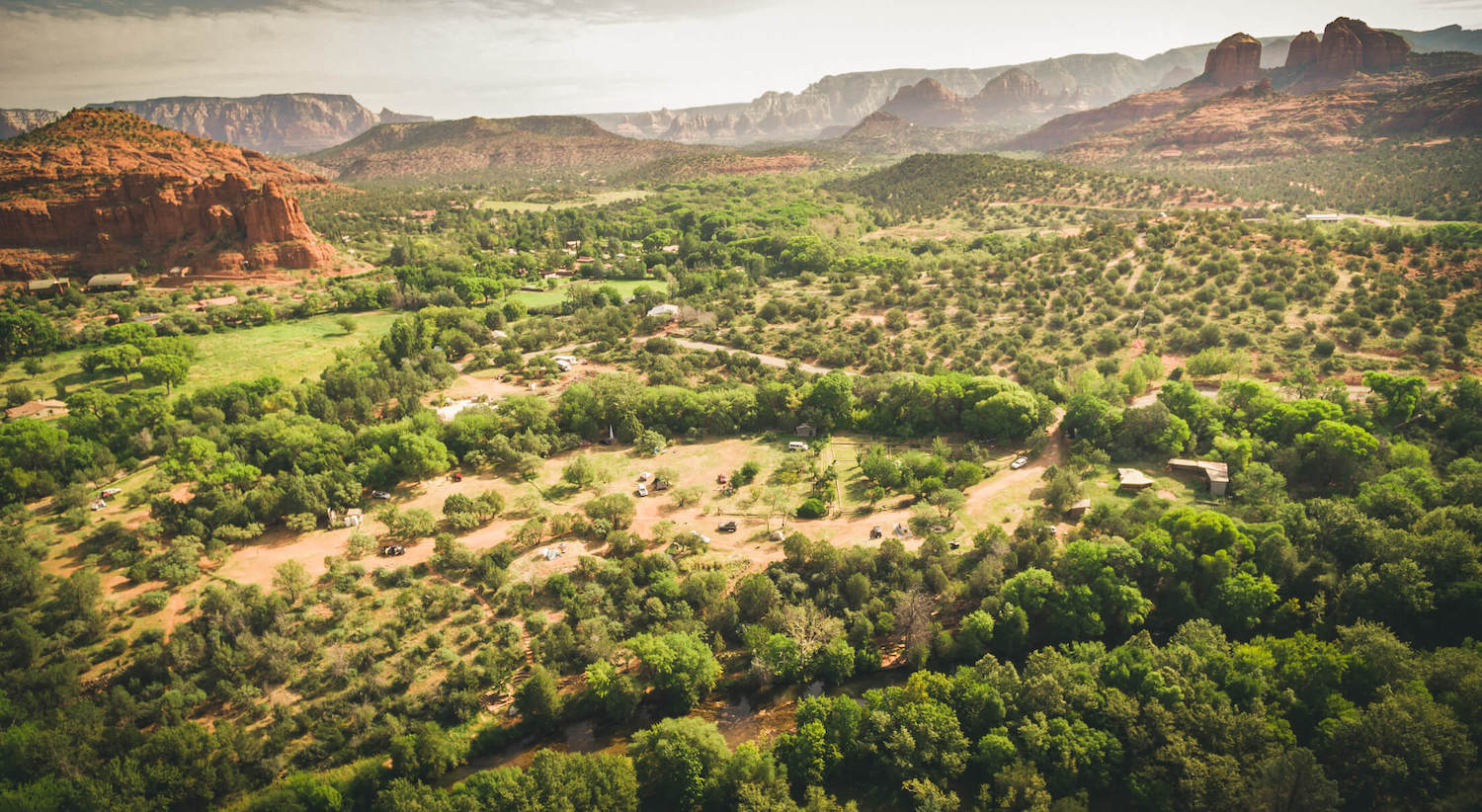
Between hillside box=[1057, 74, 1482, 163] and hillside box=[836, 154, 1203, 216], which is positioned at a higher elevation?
hillside box=[1057, 74, 1482, 163]

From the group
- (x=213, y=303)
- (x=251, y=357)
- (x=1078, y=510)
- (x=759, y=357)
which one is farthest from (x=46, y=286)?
(x=1078, y=510)

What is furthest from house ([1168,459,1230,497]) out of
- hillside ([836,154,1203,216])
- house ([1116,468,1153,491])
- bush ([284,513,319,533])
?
hillside ([836,154,1203,216])

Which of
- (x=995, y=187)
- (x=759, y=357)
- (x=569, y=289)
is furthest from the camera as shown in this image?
(x=995, y=187)

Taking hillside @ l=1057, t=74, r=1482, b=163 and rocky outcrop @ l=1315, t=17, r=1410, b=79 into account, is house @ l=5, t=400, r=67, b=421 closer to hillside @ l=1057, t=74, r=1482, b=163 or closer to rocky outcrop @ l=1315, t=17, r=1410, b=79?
hillside @ l=1057, t=74, r=1482, b=163

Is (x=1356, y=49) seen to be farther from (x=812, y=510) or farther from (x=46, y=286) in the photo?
(x=46, y=286)

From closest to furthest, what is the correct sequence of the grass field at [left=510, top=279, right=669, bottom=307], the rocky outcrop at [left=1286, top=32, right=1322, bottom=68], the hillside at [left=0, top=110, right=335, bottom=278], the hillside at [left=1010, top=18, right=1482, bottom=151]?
the hillside at [left=0, top=110, right=335, bottom=278], the grass field at [left=510, top=279, right=669, bottom=307], the hillside at [left=1010, top=18, right=1482, bottom=151], the rocky outcrop at [left=1286, top=32, right=1322, bottom=68]

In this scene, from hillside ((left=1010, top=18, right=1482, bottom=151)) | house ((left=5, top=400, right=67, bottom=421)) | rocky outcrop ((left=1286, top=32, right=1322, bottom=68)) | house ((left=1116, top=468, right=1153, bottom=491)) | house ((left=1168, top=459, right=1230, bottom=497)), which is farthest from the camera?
rocky outcrop ((left=1286, top=32, right=1322, bottom=68))

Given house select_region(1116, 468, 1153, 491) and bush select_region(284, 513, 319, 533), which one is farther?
house select_region(1116, 468, 1153, 491)

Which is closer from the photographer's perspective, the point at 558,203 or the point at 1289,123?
A: the point at 1289,123

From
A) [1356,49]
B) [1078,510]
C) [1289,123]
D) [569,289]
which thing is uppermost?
[1356,49]
